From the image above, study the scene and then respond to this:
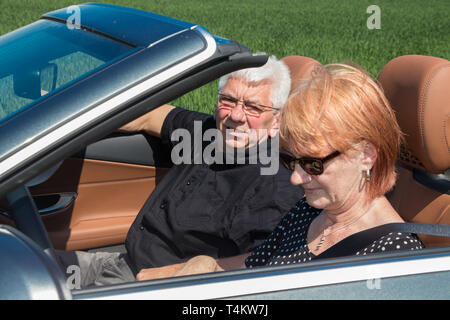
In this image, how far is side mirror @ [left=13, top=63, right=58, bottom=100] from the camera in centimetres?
183

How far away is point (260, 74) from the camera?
2693mm

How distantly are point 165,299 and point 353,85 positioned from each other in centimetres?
95

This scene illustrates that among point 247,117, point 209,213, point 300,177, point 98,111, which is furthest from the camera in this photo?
point 247,117

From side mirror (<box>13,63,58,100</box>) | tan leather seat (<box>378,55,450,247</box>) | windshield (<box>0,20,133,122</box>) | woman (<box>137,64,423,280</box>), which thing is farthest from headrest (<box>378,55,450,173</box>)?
side mirror (<box>13,63,58,100</box>)

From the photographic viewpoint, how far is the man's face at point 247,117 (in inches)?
107

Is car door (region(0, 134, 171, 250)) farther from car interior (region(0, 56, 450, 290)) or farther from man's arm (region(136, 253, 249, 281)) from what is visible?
man's arm (region(136, 253, 249, 281))

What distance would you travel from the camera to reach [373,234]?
1.82 metres

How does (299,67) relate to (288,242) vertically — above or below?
above

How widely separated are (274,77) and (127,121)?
1.37 meters

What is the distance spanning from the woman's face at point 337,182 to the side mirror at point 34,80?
86cm

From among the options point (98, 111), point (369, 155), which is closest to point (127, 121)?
point (98, 111)

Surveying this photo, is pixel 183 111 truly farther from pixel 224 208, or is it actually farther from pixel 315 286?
pixel 315 286

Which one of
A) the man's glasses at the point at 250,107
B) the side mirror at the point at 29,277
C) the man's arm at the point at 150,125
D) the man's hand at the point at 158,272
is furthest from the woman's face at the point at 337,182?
the man's arm at the point at 150,125

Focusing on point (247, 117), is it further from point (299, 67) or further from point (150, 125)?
point (150, 125)
